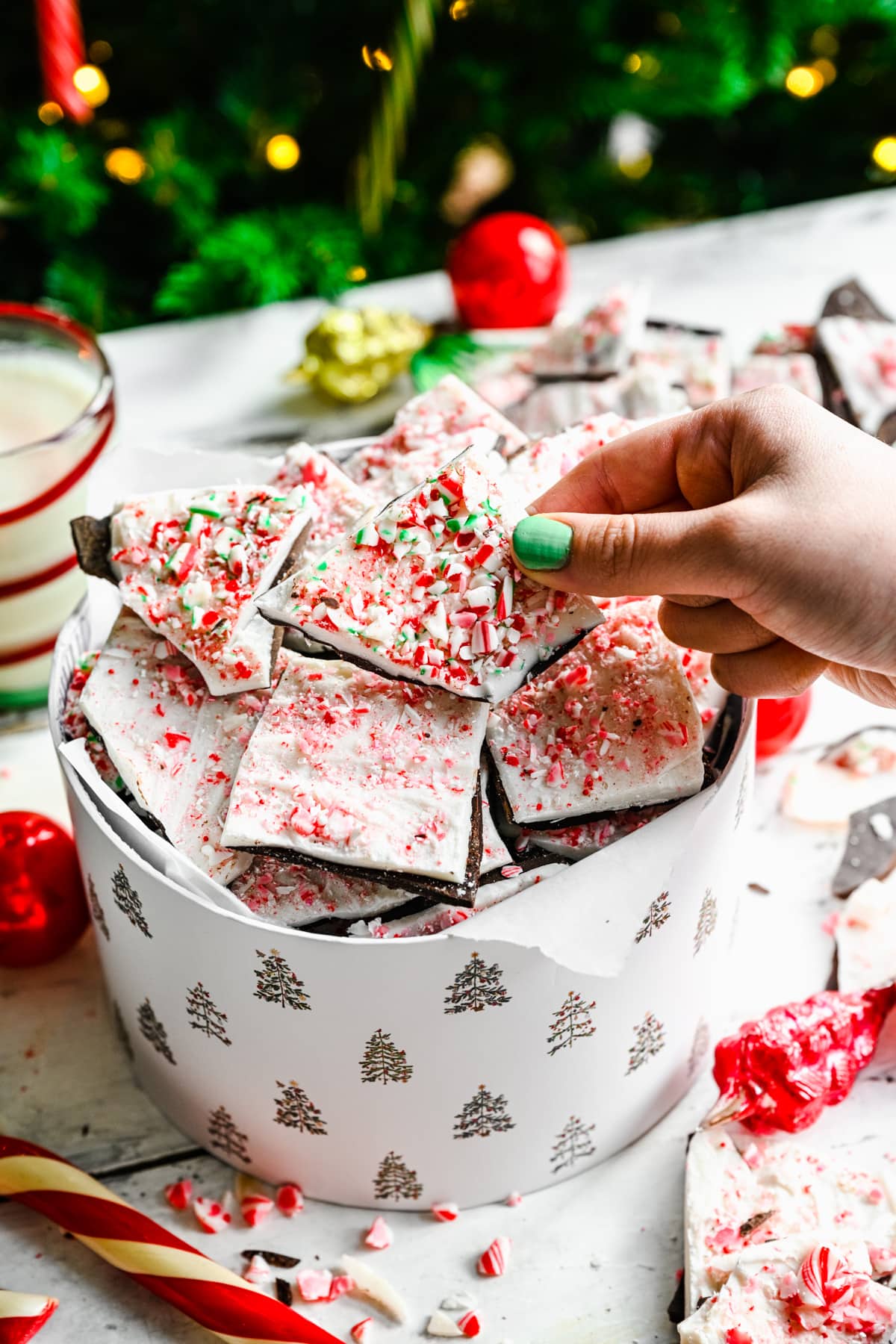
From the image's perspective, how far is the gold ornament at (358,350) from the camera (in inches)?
78.1

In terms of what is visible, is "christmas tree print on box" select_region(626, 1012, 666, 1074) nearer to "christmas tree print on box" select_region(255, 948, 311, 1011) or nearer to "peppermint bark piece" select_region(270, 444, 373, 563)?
"christmas tree print on box" select_region(255, 948, 311, 1011)

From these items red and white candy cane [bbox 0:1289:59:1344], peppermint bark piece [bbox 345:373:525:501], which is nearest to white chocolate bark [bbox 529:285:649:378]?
peppermint bark piece [bbox 345:373:525:501]

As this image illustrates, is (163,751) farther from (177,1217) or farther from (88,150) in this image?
(88,150)

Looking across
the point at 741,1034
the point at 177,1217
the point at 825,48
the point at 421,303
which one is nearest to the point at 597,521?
the point at 741,1034

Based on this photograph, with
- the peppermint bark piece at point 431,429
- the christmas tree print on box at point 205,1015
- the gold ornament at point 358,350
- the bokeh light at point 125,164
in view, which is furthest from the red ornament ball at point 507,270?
the christmas tree print on box at point 205,1015

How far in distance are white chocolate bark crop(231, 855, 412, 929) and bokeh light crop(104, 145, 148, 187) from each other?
4.69ft

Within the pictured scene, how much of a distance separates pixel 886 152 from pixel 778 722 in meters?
1.24

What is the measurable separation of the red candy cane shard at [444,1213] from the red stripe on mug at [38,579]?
875 millimetres

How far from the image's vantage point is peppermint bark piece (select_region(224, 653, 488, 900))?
105 cm

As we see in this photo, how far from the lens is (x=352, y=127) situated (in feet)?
6.86

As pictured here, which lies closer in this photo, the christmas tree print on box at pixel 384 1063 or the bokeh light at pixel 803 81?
the christmas tree print on box at pixel 384 1063

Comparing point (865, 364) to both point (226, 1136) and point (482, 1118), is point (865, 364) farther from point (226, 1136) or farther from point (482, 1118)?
point (226, 1136)

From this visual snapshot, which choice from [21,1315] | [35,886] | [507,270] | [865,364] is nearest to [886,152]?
[865,364]

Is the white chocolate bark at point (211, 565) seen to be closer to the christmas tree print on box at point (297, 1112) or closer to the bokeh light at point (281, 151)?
the christmas tree print on box at point (297, 1112)
